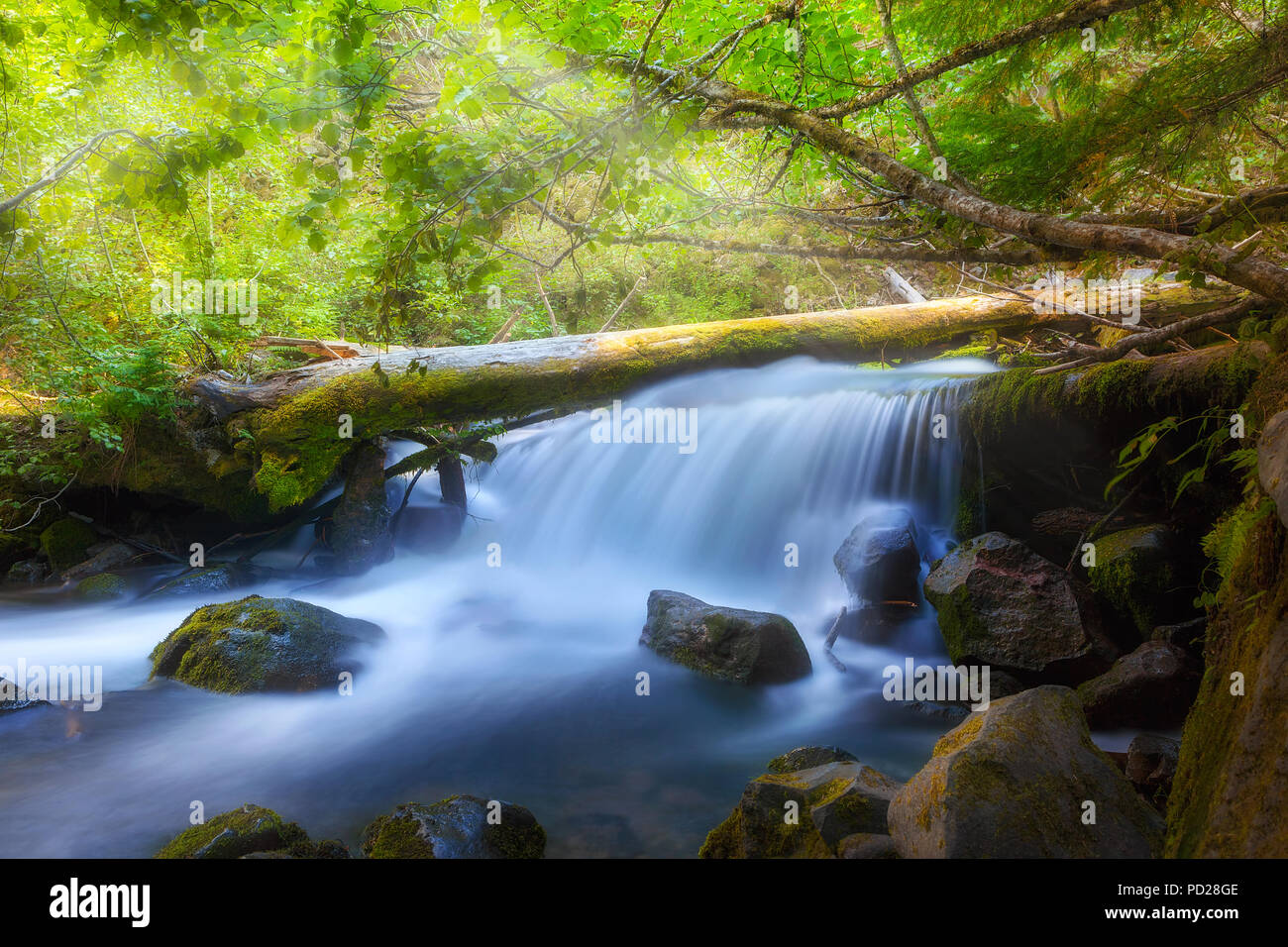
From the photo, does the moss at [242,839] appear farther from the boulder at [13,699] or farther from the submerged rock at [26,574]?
the submerged rock at [26,574]

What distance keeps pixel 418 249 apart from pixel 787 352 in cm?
622

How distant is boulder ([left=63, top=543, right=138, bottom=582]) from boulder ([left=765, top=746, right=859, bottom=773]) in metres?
8.78

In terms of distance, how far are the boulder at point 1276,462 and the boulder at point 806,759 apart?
7.47 ft

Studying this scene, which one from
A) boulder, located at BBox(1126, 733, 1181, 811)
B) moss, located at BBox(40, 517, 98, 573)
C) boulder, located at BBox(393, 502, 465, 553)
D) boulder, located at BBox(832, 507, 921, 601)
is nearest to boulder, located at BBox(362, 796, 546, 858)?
boulder, located at BBox(1126, 733, 1181, 811)

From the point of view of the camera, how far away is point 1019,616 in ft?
16.2

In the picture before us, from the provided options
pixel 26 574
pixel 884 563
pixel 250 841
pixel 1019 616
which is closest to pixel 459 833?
pixel 250 841

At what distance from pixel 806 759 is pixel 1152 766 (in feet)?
5.56

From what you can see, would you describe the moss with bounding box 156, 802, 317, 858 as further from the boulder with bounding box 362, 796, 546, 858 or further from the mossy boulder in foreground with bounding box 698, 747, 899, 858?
the mossy boulder in foreground with bounding box 698, 747, 899, 858

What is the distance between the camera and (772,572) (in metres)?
7.62

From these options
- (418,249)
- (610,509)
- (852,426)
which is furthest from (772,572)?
(418,249)

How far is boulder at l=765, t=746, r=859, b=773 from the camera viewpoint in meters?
3.66

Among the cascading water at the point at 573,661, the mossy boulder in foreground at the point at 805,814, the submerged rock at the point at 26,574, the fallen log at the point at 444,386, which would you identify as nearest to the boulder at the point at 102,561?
the submerged rock at the point at 26,574
